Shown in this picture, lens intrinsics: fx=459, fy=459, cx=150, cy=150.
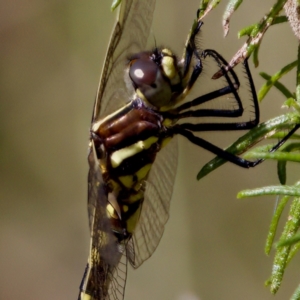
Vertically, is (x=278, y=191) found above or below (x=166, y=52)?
below

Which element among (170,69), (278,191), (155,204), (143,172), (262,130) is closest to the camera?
(278,191)

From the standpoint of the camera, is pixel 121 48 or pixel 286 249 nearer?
pixel 286 249

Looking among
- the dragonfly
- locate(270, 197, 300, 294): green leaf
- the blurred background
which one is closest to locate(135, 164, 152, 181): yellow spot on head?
the dragonfly

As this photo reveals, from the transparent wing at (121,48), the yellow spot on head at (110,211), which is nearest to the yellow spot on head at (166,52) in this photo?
the transparent wing at (121,48)

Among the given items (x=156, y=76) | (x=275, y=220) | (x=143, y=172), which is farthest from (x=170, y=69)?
(x=275, y=220)

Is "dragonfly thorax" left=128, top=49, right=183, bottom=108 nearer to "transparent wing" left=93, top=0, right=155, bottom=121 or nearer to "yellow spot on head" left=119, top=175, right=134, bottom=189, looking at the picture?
"transparent wing" left=93, top=0, right=155, bottom=121

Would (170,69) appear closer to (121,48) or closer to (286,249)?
(121,48)

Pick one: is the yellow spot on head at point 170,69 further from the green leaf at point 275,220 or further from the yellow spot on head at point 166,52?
the green leaf at point 275,220
